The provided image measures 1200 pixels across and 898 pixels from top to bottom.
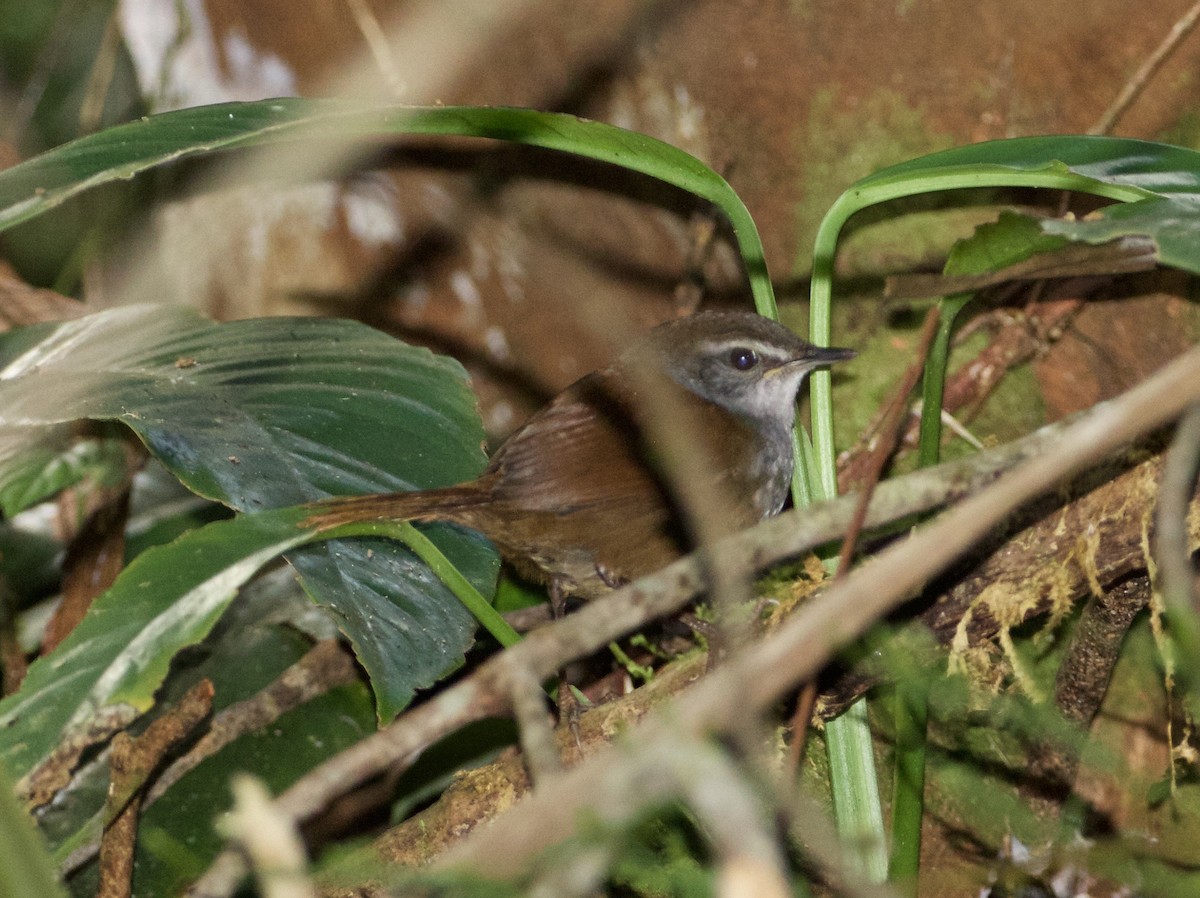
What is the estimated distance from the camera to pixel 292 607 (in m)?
3.40

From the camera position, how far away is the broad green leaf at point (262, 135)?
2.20 metres

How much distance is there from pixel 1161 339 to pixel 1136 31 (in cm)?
98

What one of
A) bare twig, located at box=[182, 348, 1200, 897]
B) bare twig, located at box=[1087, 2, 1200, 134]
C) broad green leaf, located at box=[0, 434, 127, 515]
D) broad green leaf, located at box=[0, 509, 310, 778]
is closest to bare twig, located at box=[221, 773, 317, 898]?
bare twig, located at box=[182, 348, 1200, 897]

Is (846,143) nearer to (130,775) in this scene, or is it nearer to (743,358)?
(743,358)

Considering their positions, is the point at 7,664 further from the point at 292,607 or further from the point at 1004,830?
the point at 1004,830

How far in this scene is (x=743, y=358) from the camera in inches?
130

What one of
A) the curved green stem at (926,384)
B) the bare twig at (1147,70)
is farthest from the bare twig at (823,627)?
the bare twig at (1147,70)

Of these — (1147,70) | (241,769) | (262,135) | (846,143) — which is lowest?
(241,769)

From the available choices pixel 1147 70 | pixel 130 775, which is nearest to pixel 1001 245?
pixel 1147 70

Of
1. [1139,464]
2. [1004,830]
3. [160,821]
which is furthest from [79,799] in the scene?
[1139,464]

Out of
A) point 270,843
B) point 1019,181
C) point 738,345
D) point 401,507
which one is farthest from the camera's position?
point 738,345

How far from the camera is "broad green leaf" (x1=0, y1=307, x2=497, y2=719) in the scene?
94.3 inches

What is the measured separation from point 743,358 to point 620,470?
0.62 meters

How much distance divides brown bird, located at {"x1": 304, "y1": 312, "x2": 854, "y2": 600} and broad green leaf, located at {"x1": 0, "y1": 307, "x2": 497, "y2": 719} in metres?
0.16
